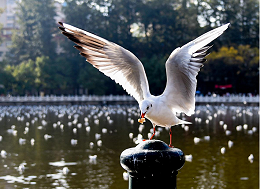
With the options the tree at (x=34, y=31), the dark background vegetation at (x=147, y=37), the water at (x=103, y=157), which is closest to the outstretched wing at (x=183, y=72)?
the water at (x=103, y=157)

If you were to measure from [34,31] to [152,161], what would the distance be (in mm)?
46999

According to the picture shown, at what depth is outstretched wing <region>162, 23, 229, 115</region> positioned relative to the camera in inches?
151

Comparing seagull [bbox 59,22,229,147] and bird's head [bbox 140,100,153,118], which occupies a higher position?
seagull [bbox 59,22,229,147]

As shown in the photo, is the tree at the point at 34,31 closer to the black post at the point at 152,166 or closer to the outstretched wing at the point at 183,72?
the outstretched wing at the point at 183,72

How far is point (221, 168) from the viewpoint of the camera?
10594mm

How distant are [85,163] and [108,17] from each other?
32.3 m

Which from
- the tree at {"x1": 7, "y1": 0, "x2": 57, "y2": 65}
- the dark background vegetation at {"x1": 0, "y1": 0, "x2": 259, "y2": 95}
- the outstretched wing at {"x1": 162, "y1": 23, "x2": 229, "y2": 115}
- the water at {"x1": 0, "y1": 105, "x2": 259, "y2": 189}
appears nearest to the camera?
the outstretched wing at {"x1": 162, "y1": 23, "x2": 229, "y2": 115}

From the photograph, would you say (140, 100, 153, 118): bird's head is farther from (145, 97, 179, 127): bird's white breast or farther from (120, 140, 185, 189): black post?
(120, 140, 185, 189): black post

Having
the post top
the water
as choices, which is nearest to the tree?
the water

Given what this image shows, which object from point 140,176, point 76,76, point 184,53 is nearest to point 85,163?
point 184,53

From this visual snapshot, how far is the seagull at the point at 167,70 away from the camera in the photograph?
360 centimetres

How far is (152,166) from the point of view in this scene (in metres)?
2.52

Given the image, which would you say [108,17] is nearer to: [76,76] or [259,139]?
[76,76]

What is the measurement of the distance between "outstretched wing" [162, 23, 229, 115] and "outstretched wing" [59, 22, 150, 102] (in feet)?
0.75
